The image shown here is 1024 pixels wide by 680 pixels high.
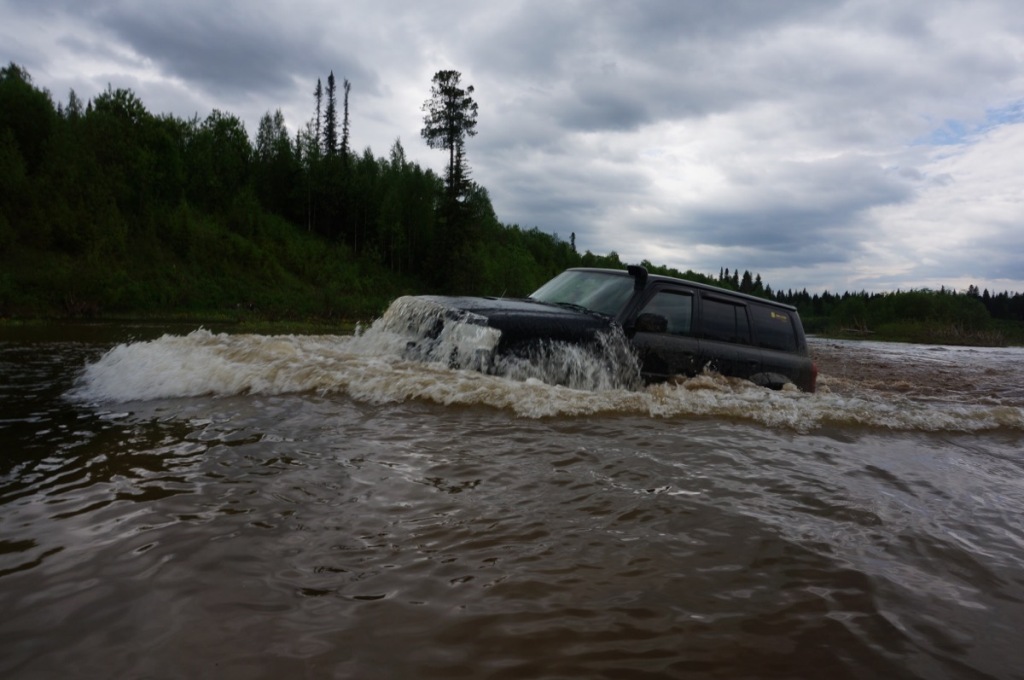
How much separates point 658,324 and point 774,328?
214 cm

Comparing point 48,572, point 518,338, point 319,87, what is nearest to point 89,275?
point 518,338

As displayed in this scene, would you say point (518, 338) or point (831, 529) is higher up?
point (518, 338)

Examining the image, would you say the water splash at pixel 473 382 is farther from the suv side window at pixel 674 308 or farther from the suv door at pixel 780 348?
the suv side window at pixel 674 308

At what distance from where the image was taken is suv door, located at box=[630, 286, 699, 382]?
6230 mm

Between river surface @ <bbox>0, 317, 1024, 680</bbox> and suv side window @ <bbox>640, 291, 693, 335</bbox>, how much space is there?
4.73 ft

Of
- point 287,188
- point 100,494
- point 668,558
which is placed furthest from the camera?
point 287,188

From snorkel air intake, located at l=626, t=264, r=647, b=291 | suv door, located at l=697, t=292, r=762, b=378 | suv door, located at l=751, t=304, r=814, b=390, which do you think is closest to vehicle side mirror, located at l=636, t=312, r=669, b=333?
snorkel air intake, located at l=626, t=264, r=647, b=291

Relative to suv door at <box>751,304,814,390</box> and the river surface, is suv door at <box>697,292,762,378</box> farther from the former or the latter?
the river surface

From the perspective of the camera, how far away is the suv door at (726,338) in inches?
264

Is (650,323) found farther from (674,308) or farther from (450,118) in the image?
(450,118)

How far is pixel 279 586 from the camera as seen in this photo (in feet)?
6.87

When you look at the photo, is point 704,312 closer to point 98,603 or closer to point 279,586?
point 279,586

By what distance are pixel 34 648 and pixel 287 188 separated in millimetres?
57900

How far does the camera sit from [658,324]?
6.18m
